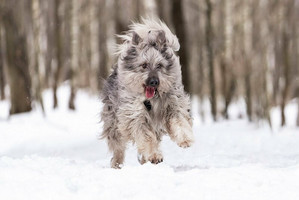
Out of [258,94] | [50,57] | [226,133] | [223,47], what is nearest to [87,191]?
[226,133]

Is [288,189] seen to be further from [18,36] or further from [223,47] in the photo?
[223,47]

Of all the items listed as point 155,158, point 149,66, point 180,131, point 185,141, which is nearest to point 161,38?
point 149,66

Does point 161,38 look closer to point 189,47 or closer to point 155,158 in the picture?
point 155,158

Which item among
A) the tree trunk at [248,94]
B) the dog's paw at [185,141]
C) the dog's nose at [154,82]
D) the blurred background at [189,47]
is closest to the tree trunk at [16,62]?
the blurred background at [189,47]

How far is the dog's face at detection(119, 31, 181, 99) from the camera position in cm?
671

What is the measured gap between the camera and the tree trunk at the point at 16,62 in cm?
1344

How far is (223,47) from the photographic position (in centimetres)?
1769

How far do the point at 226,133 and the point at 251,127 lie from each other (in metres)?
2.38

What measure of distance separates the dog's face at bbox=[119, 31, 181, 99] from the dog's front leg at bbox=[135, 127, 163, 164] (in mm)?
473

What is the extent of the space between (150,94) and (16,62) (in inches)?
299

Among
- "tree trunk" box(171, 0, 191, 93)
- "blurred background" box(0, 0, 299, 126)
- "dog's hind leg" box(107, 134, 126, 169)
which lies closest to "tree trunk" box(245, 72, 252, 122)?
"blurred background" box(0, 0, 299, 126)

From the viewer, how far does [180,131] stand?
666 cm

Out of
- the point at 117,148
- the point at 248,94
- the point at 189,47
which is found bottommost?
the point at 248,94

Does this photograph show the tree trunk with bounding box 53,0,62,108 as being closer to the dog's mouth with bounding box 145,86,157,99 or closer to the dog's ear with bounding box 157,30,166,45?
the dog's ear with bounding box 157,30,166,45
